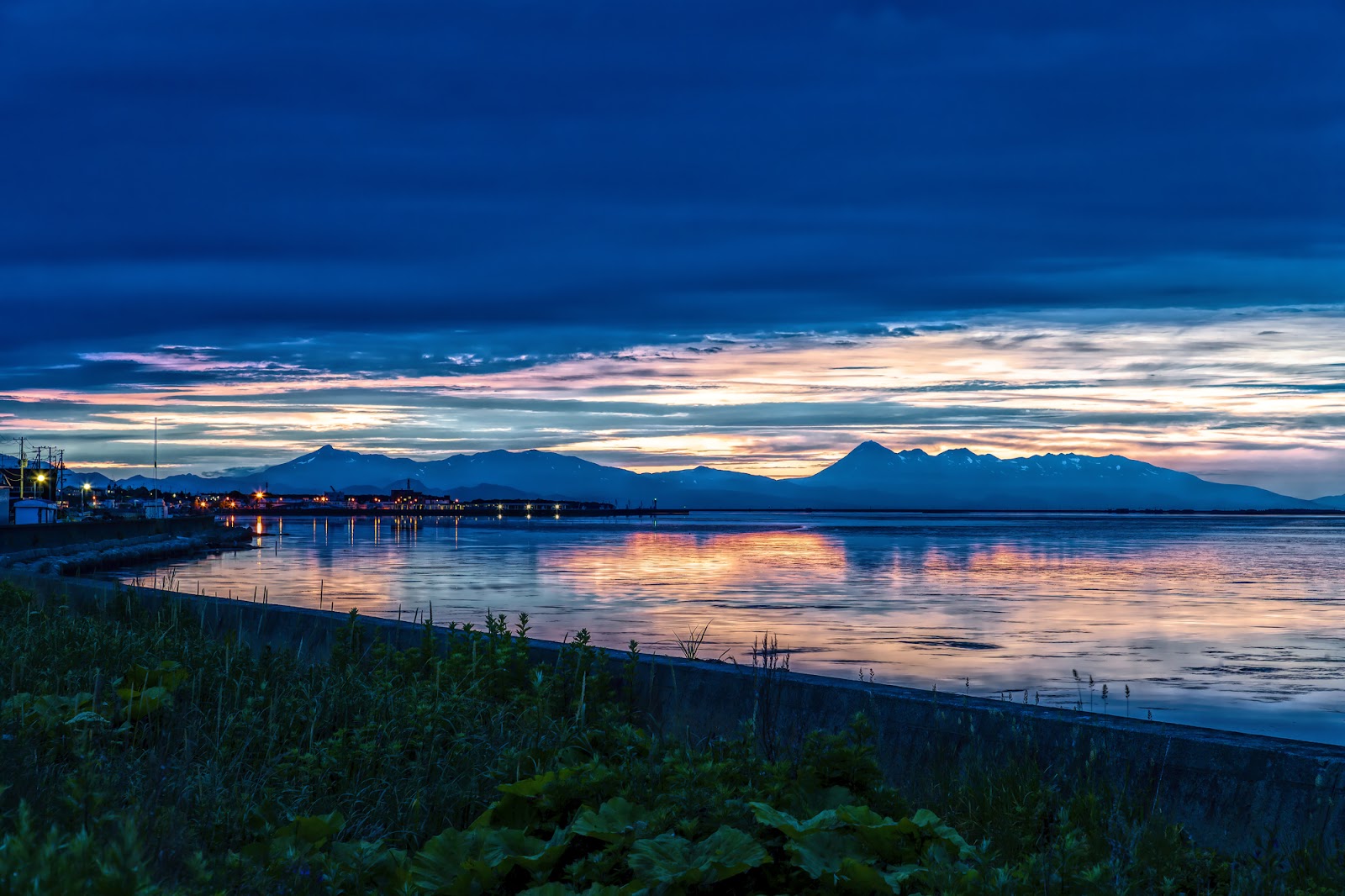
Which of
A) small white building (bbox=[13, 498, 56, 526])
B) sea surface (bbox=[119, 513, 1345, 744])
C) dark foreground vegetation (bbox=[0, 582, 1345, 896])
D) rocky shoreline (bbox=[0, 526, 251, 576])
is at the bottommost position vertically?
sea surface (bbox=[119, 513, 1345, 744])

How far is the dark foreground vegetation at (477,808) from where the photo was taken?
4707 mm

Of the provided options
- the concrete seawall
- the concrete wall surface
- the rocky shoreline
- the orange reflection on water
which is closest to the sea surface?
the orange reflection on water

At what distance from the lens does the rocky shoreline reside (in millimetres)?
36750

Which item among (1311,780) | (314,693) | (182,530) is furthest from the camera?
(182,530)

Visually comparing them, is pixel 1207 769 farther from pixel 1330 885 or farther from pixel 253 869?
pixel 253 869

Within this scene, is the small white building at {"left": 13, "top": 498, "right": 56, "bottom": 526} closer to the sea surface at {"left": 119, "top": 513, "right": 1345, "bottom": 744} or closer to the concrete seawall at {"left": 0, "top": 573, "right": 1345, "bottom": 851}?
the sea surface at {"left": 119, "top": 513, "right": 1345, "bottom": 744}

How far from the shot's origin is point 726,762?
6383mm

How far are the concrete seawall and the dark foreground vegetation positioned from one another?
10.4 inches

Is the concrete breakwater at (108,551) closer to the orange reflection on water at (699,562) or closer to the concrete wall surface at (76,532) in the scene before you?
the concrete wall surface at (76,532)

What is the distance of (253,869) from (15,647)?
5858 millimetres

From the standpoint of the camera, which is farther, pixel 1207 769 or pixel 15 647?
pixel 15 647

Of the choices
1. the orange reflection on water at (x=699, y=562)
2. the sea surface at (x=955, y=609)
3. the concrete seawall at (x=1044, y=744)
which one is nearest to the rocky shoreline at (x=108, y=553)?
the sea surface at (x=955, y=609)

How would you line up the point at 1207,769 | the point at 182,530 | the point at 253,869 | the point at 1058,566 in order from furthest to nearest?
1. the point at 182,530
2. the point at 1058,566
3. the point at 1207,769
4. the point at 253,869

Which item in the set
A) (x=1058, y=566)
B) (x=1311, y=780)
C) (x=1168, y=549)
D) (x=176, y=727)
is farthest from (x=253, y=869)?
(x=1168, y=549)
